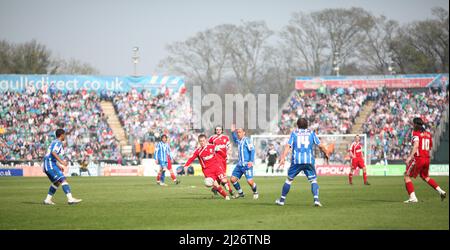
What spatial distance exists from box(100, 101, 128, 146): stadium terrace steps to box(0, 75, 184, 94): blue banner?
1812mm

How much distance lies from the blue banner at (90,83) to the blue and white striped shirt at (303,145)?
44048 millimetres

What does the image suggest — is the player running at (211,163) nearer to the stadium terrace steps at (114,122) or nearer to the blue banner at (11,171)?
the blue banner at (11,171)

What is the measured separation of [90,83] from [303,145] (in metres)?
45.7

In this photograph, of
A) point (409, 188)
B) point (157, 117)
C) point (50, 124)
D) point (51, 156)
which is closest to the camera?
point (51, 156)

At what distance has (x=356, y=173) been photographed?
156ft

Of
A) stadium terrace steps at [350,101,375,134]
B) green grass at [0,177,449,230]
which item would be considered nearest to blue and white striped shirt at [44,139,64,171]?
green grass at [0,177,449,230]

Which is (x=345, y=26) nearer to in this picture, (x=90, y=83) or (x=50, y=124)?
→ (x=90, y=83)

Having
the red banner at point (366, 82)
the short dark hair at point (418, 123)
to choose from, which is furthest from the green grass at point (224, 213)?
the red banner at point (366, 82)

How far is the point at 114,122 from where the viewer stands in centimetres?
5872

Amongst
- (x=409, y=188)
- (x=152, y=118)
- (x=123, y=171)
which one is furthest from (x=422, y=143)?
(x=152, y=118)

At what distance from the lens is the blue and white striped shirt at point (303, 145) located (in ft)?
58.4

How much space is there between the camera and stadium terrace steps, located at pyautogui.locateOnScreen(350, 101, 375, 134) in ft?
194

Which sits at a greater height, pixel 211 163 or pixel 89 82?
pixel 89 82
